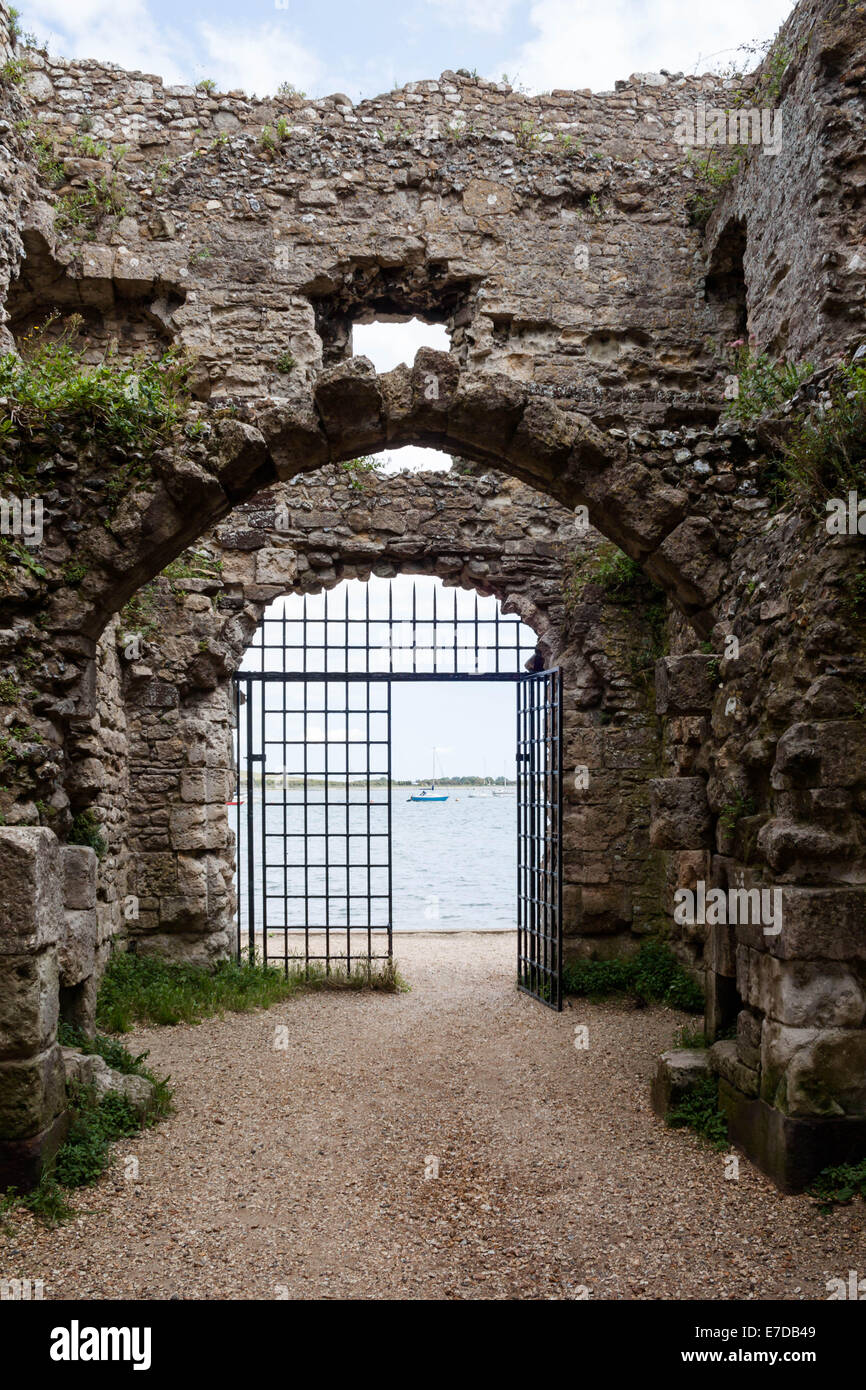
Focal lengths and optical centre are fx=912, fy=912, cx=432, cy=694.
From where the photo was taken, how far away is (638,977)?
771cm

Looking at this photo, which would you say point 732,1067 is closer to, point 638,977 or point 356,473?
point 638,977

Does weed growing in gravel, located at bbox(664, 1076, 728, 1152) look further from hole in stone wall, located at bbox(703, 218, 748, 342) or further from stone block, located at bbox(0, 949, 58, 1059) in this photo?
hole in stone wall, located at bbox(703, 218, 748, 342)

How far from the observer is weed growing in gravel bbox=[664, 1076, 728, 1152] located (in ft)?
14.0

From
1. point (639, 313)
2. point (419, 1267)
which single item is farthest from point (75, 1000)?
point (639, 313)

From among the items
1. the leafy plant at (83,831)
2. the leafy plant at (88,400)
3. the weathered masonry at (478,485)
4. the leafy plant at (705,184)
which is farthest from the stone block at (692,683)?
the leafy plant at (705,184)

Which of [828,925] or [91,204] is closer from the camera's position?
[828,925]

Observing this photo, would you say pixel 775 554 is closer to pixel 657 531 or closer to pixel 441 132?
pixel 657 531

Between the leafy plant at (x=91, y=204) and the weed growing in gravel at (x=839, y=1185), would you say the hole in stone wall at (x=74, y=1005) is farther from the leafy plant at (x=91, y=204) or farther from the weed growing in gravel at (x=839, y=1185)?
the leafy plant at (x=91, y=204)

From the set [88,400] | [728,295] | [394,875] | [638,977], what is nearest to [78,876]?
[88,400]

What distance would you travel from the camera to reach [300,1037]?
6555 mm

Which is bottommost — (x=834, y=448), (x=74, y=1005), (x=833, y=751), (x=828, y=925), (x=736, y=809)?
(x=74, y=1005)

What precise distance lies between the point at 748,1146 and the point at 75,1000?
3.27 metres

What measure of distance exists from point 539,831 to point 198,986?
3230 millimetres

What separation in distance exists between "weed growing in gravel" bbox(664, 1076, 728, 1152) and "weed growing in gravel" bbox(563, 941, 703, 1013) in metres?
2.79
